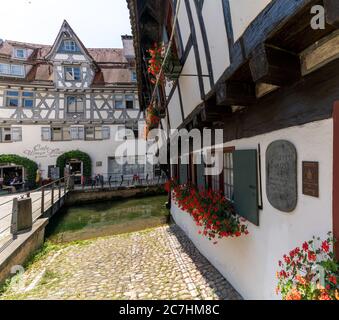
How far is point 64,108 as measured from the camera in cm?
1753

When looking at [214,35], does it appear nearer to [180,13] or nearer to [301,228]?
[180,13]

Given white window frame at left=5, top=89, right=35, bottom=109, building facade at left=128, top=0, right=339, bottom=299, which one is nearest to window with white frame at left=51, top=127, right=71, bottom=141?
white window frame at left=5, top=89, right=35, bottom=109

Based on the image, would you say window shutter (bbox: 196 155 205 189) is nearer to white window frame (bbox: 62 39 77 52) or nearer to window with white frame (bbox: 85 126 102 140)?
window with white frame (bbox: 85 126 102 140)

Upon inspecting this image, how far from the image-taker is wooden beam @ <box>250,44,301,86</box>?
1704mm

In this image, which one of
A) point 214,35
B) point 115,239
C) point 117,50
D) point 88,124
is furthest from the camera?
point 117,50

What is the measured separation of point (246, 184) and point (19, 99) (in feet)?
63.6

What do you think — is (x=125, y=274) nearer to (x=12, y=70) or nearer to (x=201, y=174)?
(x=201, y=174)

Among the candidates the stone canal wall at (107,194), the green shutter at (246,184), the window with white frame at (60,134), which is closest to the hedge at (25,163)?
the window with white frame at (60,134)

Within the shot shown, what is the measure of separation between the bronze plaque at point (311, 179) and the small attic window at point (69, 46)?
20.1 metres

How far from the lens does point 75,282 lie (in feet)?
13.9

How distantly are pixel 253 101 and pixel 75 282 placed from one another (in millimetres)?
4585

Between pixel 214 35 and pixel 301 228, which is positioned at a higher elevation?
pixel 214 35

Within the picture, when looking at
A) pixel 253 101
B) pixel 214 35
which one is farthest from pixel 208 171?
pixel 214 35

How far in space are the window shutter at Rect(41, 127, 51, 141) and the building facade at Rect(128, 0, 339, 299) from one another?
16315mm
